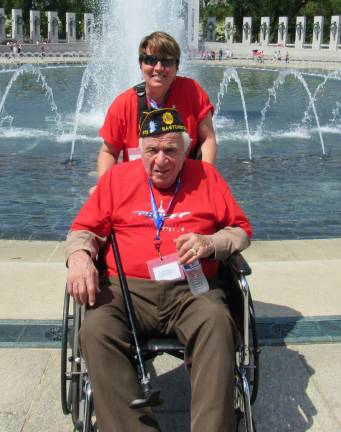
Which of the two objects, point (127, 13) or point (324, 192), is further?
point (127, 13)

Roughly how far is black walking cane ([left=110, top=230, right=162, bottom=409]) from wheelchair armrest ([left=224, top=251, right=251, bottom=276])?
0.52m

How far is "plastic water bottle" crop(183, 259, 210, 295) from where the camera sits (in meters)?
2.90

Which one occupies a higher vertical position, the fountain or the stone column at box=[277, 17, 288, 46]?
the stone column at box=[277, 17, 288, 46]

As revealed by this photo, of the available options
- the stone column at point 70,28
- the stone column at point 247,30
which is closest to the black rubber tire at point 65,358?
the stone column at point 70,28

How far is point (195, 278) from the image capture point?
2906 millimetres

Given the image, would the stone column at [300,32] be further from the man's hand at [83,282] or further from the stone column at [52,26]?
the man's hand at [83,282]

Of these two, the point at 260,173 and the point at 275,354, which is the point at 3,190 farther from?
the point at 275,354

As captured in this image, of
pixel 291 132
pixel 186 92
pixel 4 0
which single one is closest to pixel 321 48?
pixel 4 0

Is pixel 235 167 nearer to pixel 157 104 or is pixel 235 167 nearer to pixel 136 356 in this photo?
pixel 157 104

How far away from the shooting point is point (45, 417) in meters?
2.96

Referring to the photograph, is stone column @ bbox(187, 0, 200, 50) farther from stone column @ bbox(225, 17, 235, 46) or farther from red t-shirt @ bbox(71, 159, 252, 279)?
red t-shirt @ bbox(71, 159, 252, 279)

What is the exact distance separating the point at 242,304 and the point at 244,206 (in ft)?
16.2

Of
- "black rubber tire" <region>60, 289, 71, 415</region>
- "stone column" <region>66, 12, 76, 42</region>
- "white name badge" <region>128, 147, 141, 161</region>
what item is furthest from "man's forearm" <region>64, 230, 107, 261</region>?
"stone column" <region>66, 12, 76, 42</region>

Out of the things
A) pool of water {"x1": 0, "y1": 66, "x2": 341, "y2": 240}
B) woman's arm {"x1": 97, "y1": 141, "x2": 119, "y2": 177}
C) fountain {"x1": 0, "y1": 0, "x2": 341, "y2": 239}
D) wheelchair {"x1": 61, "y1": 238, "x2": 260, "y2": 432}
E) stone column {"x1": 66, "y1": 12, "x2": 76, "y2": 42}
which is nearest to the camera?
wheelchair {"x1": 61, "y1": 238, "x2": 260, "y2": 432}
